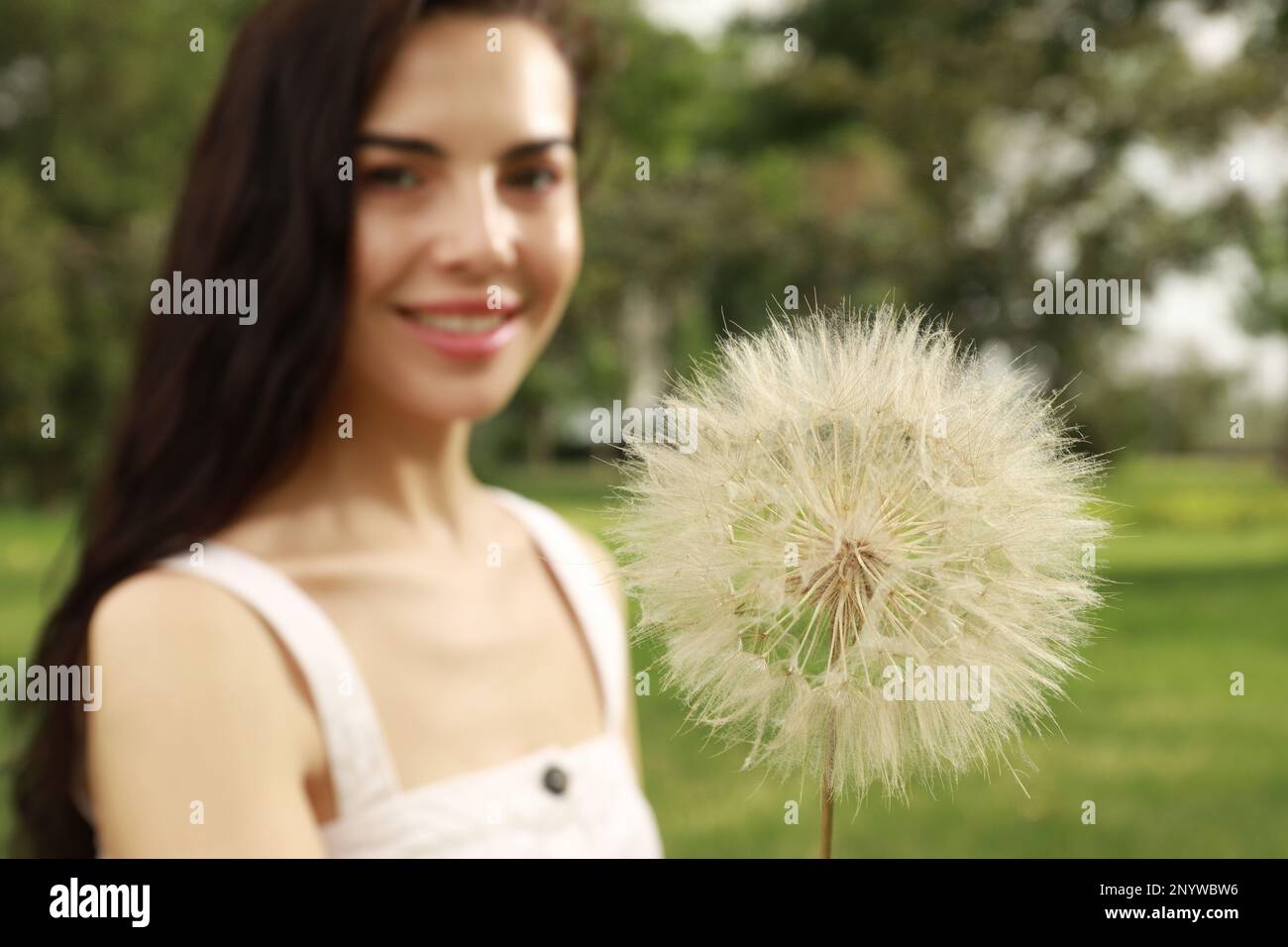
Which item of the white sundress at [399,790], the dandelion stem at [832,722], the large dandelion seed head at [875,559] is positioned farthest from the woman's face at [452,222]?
the dandelion stem at [832,722]

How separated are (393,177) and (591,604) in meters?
0.87

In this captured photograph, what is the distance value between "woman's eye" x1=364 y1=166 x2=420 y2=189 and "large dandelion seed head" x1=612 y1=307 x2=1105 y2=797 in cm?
105

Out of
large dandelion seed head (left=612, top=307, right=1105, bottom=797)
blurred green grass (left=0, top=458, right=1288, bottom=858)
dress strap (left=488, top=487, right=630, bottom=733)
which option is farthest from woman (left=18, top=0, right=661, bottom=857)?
large dandelion seed head (left=612, top=307, right=1105, bottom=797)

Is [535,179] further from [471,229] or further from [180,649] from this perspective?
[180,649]

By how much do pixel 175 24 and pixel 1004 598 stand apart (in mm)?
24593

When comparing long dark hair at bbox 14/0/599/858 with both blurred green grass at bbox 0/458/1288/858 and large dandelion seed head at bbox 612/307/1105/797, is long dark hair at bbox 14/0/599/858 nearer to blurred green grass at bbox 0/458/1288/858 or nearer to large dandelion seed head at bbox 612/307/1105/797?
blurred green grass at bbox 0/458/1288/858

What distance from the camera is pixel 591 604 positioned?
2.31m

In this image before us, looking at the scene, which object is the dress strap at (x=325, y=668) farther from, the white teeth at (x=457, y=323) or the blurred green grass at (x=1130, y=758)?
the blurred green grass at (x=1130, y=758)

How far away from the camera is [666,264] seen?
9.89m

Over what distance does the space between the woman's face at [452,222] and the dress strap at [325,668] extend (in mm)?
346

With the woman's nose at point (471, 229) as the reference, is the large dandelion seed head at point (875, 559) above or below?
below

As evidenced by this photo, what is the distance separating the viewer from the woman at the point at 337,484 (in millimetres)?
1706
